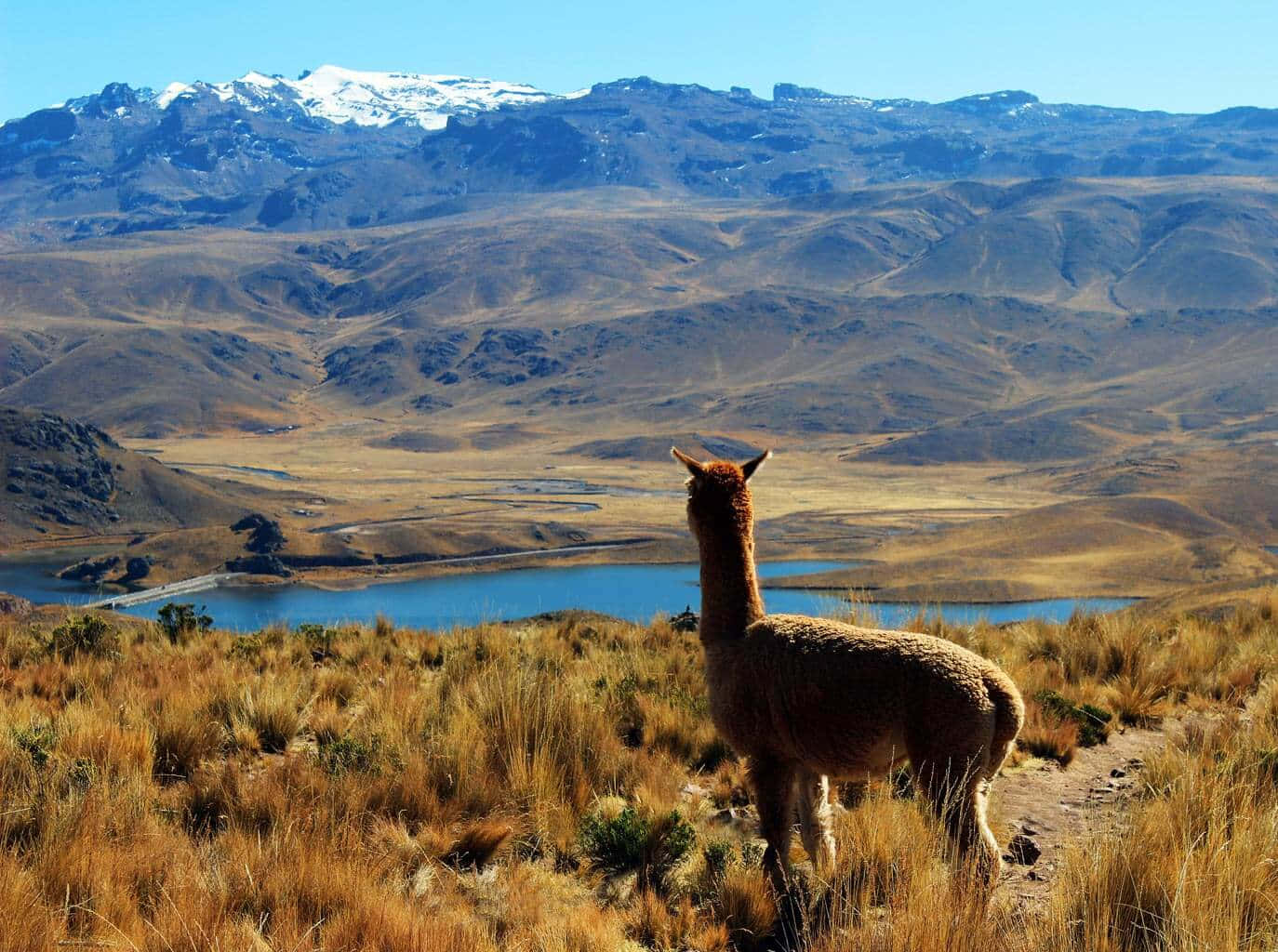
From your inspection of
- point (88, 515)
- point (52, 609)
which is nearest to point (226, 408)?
point (88, 515)

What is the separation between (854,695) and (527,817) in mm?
2156

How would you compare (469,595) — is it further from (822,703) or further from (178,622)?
(822,703)

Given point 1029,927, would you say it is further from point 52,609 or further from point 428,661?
point 52,609

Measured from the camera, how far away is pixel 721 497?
5.02m

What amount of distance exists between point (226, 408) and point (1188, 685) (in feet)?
650

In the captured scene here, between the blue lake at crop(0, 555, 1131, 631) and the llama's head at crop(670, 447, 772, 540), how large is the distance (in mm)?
46755

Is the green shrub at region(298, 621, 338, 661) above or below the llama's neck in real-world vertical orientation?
below

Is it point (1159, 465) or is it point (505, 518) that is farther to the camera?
point (1159, 465)

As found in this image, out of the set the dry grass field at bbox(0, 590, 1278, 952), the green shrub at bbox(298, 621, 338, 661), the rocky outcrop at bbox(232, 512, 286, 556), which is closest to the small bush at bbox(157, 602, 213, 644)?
the green shrub at bbox(298, 621, 338, 661)

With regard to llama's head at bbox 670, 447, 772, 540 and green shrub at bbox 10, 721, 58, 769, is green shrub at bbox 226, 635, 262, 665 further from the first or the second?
llama's head at bbox 670, 447, 772, 540

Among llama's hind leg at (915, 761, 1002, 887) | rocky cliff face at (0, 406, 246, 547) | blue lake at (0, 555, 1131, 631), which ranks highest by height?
llama's hind leg at (915, 761, 1002, 887)

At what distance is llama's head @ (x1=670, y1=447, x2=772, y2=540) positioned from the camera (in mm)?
4984

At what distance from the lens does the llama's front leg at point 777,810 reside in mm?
4848

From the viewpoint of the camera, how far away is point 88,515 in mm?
89875
